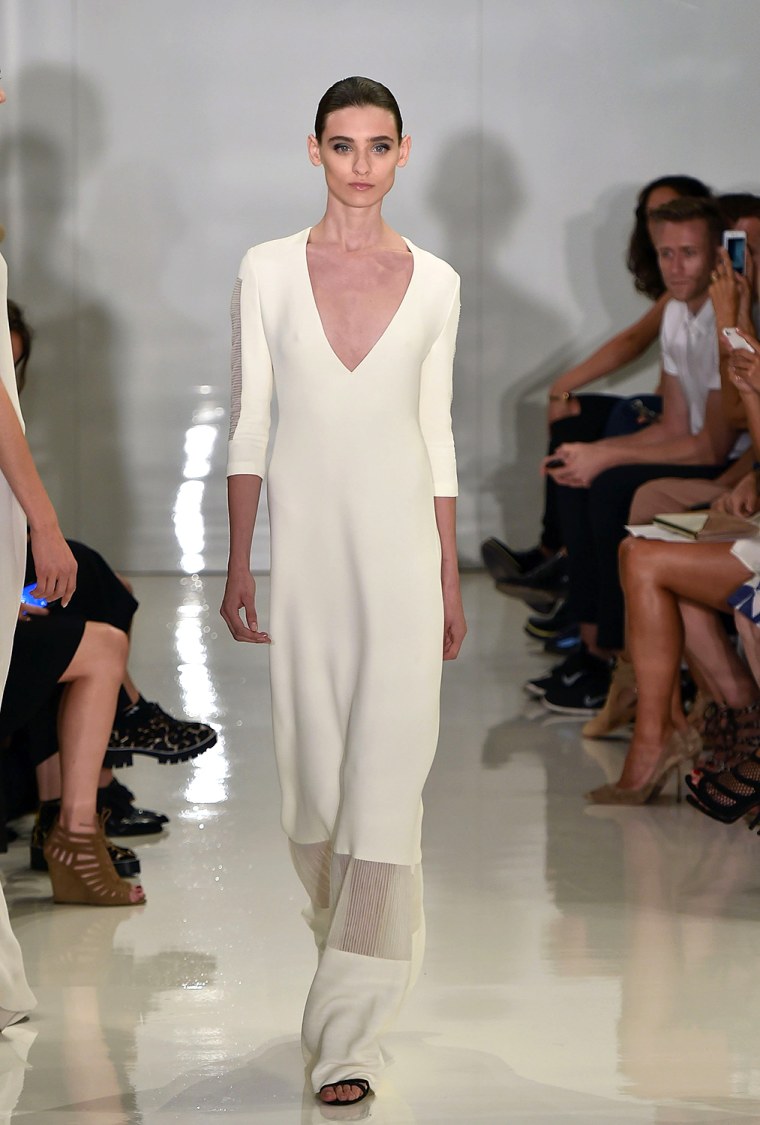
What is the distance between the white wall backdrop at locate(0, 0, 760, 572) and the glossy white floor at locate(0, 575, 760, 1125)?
3.27 meters

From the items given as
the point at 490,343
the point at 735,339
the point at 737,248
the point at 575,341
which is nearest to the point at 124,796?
the point at 735,339

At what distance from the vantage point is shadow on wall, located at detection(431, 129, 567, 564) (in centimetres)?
730

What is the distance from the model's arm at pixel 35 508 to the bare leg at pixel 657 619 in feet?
5.95

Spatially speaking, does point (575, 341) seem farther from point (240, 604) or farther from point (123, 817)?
point (240, 604)

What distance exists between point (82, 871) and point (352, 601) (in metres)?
1.14

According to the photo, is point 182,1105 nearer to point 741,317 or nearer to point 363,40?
point 741,317

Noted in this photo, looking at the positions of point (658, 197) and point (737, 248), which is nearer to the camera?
point (737, 248)

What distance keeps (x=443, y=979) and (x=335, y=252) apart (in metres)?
1.23

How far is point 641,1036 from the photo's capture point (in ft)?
8.31

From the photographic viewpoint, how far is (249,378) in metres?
2.32

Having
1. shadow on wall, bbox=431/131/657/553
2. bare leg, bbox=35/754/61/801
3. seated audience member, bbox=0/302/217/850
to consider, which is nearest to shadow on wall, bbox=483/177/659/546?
shadow on wall, bbox=431/131/657/553

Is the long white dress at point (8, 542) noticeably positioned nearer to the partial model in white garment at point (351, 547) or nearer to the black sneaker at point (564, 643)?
the partial model in white garment at point (351, 547)

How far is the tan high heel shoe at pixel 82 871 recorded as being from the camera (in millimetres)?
3137

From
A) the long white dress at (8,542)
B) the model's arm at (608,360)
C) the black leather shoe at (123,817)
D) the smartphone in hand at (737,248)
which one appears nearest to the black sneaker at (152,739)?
the black leather shoe at (123,817)
